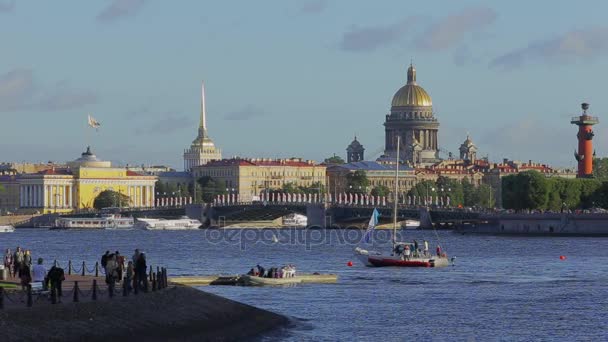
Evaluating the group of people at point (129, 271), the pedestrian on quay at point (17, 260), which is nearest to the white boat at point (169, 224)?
the pedestrian on quay at point (17, 260)

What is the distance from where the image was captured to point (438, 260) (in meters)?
73.3

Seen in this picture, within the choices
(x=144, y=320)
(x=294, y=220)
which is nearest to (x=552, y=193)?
(x=294, y=220)

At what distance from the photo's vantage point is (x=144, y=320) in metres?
35.2

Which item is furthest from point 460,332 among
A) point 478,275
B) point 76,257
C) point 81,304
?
point 76,257

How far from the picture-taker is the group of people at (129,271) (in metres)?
38.7

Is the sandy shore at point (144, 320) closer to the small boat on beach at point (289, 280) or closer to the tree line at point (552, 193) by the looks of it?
the small boat on beach at point (289, 280)

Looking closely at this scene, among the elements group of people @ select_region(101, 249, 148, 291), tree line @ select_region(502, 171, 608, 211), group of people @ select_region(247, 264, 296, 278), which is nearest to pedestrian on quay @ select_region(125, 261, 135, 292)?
group of people @ select_region(101, 249, 148, 291)

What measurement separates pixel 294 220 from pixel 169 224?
17117mm

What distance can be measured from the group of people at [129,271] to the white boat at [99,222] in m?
122

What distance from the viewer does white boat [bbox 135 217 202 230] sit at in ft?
526

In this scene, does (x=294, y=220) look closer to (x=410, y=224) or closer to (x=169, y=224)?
(x=410, y=224)

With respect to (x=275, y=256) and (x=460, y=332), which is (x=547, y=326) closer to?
(x=460, y=332)

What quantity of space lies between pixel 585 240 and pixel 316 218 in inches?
1770

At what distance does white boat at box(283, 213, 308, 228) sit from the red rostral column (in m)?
27.2
